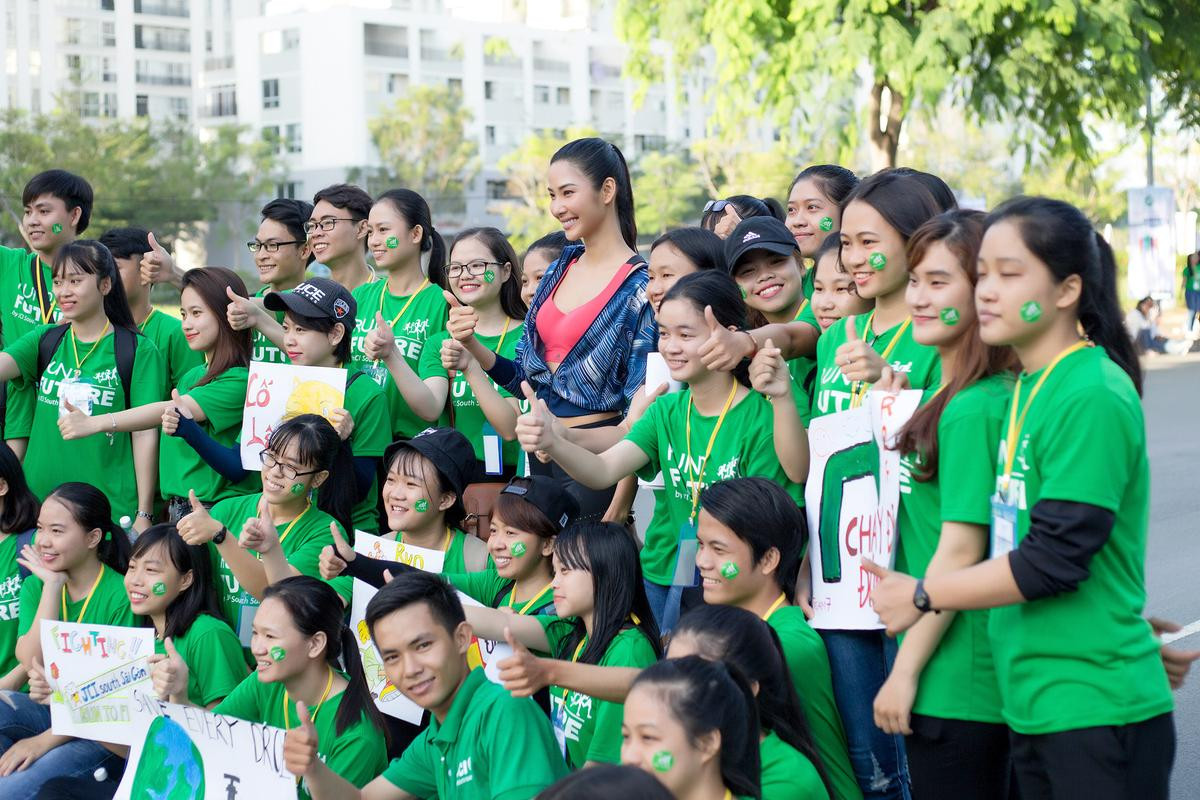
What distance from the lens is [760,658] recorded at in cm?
356

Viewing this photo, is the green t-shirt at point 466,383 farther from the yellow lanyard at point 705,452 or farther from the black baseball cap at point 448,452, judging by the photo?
the yellow lanyard at point 705,452

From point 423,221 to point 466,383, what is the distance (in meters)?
0.84

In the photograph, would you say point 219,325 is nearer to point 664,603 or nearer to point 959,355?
point 664,603

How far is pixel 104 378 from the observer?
20.6ft

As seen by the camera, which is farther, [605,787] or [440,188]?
[440,188]

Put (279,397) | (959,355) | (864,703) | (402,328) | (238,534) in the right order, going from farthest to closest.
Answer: (402,328)
(279,397)
(238,534)
(864,703)
(959,355)

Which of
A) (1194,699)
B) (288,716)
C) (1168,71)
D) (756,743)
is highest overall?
(1168,71)

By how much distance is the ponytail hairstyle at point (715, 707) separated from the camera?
3.13 m

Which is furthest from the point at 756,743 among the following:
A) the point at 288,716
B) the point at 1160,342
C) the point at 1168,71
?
the point at 1160,342


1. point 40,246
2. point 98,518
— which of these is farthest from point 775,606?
point 40,246

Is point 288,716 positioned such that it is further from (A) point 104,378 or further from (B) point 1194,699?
(B) point 1194,699

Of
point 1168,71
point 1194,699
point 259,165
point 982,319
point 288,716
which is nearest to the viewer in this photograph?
point 982,319

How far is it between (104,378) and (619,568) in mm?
3020

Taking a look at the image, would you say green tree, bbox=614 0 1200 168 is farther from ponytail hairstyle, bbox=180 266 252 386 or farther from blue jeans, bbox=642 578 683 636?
blue jeans, bbox=642 578 683 636
